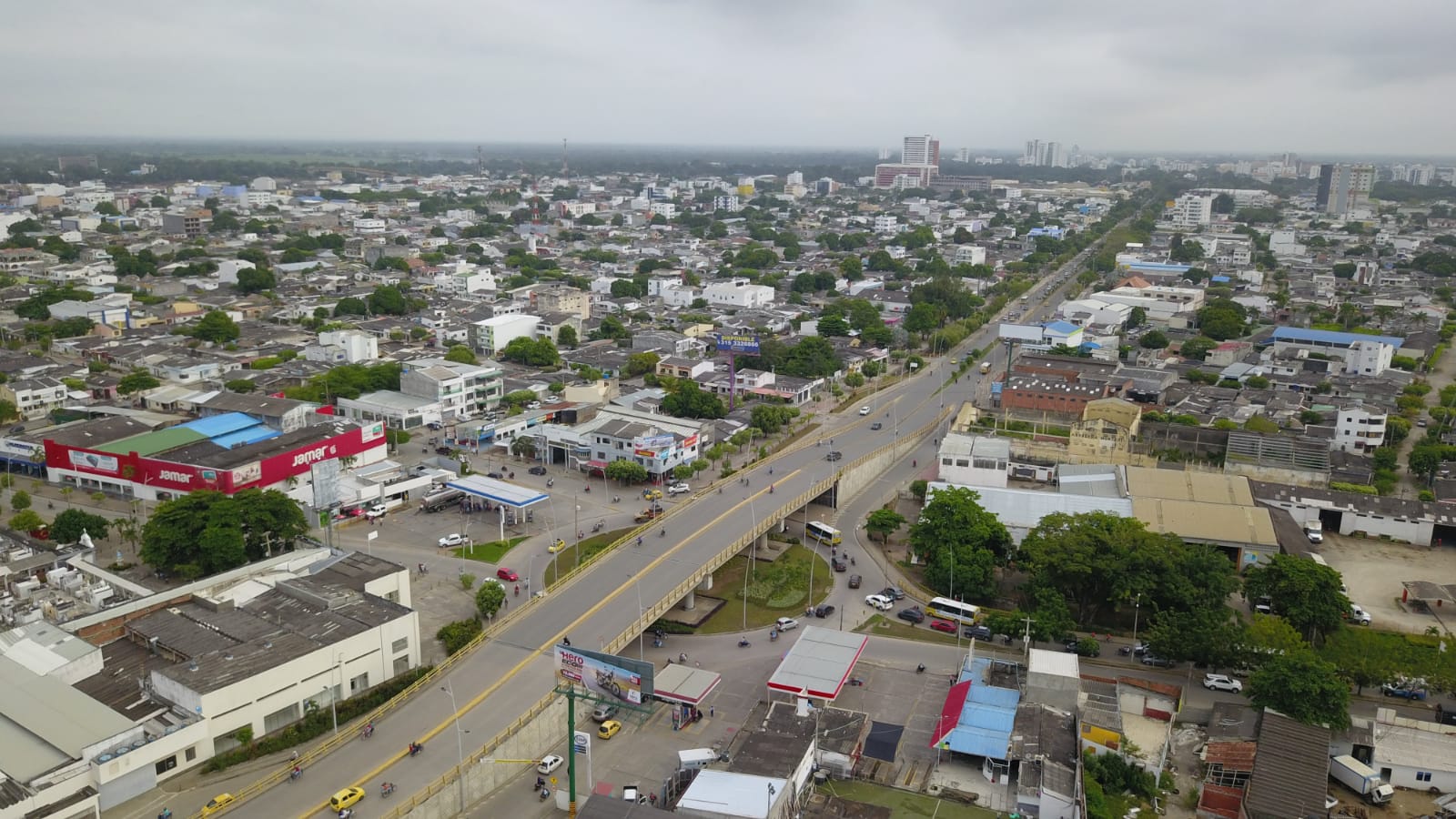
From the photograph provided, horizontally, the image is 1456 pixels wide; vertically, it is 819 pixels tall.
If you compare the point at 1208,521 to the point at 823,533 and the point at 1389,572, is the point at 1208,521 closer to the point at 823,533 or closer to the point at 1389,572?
the point at 1389,572

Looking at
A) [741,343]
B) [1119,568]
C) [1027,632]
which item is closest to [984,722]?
[1027,632]

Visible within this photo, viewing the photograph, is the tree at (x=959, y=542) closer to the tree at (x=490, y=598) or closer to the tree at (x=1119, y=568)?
the tree at (x=1119, y=568)

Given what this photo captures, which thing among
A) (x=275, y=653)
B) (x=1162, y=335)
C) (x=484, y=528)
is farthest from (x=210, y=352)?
(x=1162, y=335)

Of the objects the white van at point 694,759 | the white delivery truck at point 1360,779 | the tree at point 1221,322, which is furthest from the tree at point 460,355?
the tree at point 1221,322

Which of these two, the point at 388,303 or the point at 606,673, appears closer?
the point at 606,673

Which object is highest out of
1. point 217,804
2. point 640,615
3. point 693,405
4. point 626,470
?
point 693,405

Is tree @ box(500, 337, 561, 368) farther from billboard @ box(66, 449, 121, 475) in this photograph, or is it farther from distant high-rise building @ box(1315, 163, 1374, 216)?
distant high-rise building @ box(1315, 163, 1374, 216)

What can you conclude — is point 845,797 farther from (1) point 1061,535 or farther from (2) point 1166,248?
(2) point 1166,248

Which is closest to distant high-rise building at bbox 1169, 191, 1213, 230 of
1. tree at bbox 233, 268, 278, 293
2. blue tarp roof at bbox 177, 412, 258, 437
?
tree at bbox 233, 268, 278, 293
